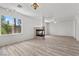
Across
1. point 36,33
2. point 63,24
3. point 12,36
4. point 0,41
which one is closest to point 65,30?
point 63,24

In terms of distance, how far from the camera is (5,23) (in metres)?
8.08

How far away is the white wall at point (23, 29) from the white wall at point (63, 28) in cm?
469

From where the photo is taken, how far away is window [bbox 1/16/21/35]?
7.86 metres

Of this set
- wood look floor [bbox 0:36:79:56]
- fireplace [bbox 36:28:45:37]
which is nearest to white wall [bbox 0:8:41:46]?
wood look floor [bbox 0:36:79:56]

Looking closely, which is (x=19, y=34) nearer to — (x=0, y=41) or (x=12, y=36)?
(x=12, y=36)

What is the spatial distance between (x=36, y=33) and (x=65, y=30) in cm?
550

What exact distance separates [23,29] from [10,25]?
1895 mm

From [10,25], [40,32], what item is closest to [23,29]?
[10,25]

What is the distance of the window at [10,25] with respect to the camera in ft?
25.8

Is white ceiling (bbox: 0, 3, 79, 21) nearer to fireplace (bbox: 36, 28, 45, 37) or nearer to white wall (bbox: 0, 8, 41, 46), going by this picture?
white wall (bbox: 0, 8, 41, 46)

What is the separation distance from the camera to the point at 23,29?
33.9ft

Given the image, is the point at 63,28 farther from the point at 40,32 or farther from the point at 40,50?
the point at 40,50

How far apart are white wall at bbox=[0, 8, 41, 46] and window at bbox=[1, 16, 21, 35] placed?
326 millimetres

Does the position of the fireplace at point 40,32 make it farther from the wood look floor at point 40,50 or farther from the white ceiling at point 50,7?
the wood look floor at point 40,50
